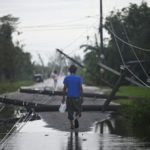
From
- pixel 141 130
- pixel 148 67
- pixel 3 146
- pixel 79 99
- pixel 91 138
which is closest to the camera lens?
pixel 3 146

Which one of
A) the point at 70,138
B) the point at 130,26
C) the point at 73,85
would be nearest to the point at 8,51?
the point at 130,26

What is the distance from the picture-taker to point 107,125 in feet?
51.4

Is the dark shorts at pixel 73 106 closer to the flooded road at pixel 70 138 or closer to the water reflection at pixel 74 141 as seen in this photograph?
the flooded road at pixel 70 138

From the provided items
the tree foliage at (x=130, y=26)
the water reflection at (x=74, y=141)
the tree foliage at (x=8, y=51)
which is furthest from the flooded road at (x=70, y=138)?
the tree foliage at (x=8, y=51)

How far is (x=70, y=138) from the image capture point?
12.4 metres

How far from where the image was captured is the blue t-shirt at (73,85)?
14781mm

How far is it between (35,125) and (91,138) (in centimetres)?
321

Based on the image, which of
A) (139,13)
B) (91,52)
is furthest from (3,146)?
(91,52)

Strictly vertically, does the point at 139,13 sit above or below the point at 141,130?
above

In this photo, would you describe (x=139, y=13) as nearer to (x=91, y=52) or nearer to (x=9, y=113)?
(x=91, y=52)

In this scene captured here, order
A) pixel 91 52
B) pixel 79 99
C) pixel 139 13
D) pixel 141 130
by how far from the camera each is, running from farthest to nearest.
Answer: pixel 91 52 < pixel 139 13 < pixel 79 99 < pixel 141 130

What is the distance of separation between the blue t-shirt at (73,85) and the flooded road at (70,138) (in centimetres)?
92

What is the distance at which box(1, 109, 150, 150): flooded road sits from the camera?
1095 cm

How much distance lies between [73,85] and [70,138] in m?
2.74
